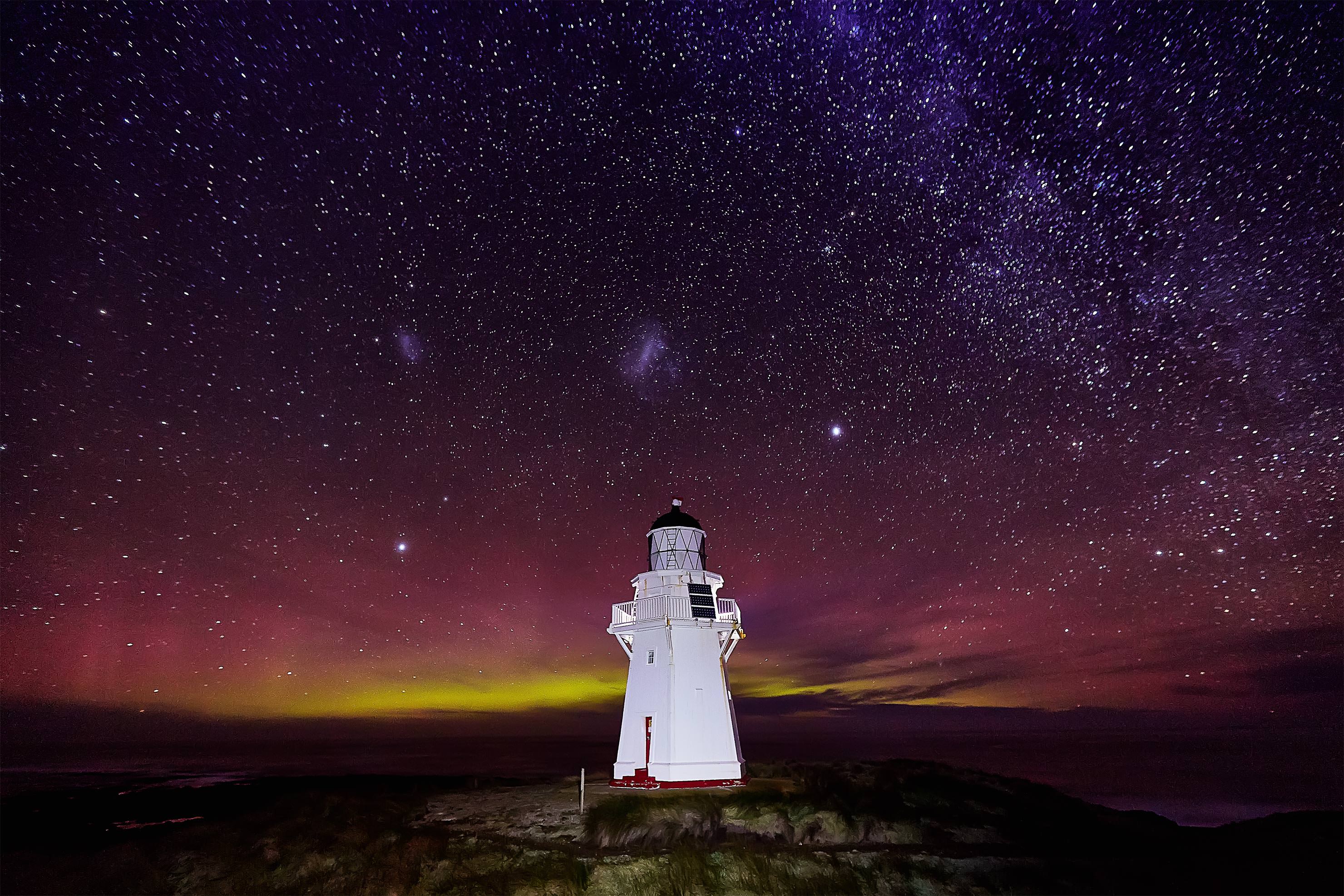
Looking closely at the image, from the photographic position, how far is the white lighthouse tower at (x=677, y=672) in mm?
22016

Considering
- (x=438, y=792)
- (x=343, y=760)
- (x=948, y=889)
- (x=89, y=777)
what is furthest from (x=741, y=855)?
(x=343, y=760)

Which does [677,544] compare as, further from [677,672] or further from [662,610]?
[677,672]

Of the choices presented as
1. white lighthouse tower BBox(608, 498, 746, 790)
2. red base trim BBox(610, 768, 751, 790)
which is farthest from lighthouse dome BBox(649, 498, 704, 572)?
red base trim BBox(610, 768, 751, 790)

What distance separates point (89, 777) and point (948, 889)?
57390mm

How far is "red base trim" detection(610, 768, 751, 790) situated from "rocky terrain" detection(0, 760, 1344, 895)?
80cm

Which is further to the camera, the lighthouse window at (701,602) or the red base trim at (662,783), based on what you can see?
the lighthouse window at (701,602)

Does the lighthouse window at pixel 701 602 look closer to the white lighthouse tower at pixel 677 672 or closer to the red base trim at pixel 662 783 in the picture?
the white lighthouse tower at pixel 677 672

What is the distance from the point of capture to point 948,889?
15711 mm

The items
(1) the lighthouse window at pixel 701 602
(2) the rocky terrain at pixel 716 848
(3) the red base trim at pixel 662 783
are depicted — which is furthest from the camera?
(1) the lighthouse window at pixel 701 602

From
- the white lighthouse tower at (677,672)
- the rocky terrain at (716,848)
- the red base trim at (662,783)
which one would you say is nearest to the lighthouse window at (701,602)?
the white lighthouse tower at (677,672)

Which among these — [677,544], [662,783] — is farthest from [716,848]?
[677,544]

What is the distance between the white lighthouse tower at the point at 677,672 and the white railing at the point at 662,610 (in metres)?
0.03

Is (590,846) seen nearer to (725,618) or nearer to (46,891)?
(725,618)

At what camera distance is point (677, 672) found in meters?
22.5
